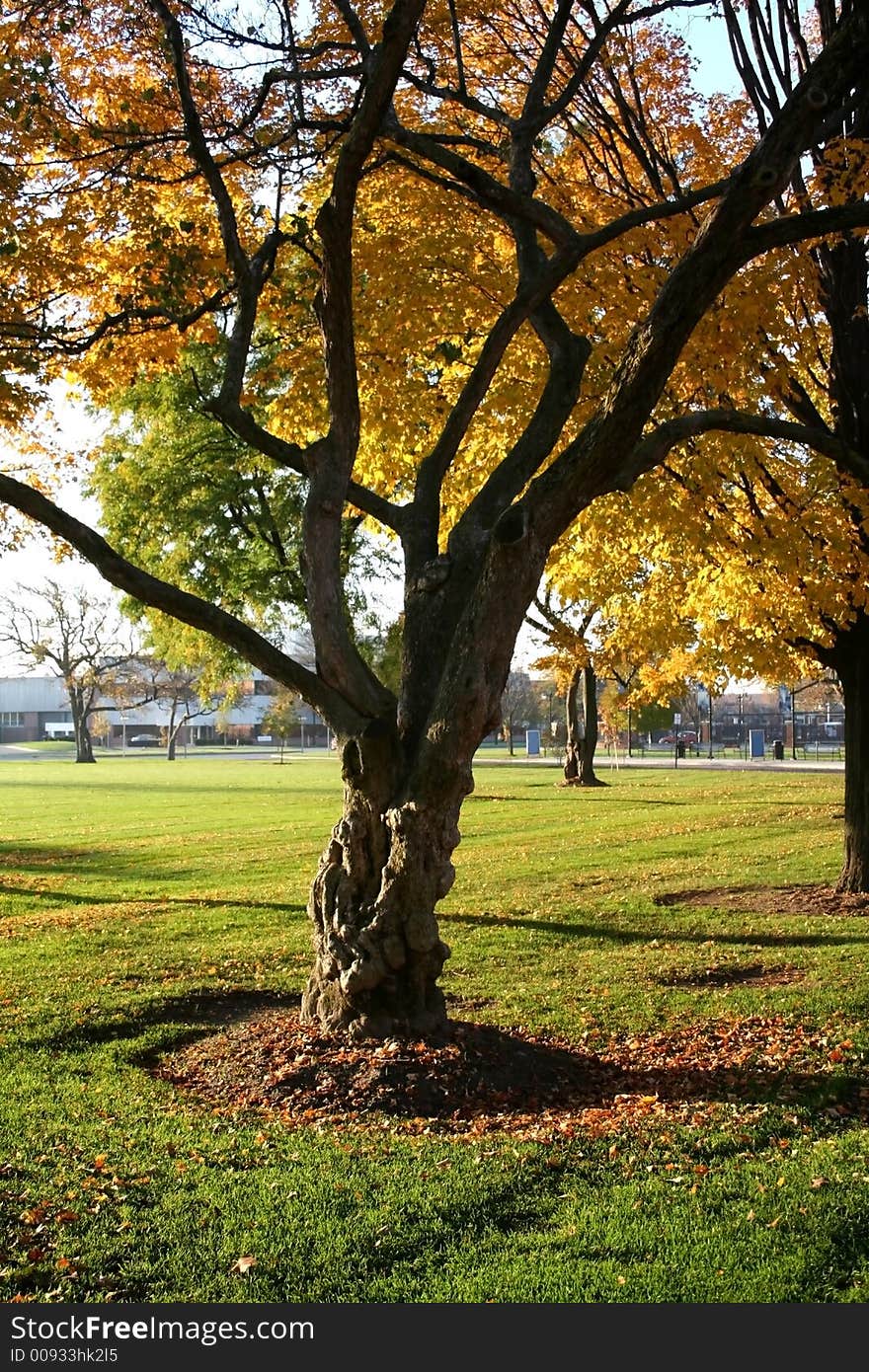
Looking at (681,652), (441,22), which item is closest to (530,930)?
(441,22)

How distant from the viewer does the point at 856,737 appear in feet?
45.4

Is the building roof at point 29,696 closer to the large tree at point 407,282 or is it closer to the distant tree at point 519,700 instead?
the distant tree at point 519,700

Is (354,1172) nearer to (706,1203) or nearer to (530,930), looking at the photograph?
(706,1203)

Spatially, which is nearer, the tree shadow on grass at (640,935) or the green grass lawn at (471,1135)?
the green grass lawn at (471,1135)

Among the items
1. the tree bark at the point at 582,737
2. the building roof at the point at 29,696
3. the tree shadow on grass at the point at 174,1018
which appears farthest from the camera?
the building roof at the point at 29,696

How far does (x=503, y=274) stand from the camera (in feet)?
36.7

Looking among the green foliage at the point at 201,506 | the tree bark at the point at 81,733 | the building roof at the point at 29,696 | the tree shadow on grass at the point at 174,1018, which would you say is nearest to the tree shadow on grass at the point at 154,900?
the tree shadow on grass at the point at 174,1018

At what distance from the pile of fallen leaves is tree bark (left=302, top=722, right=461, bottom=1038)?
8.8 inches

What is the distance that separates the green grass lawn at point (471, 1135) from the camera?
170 inches

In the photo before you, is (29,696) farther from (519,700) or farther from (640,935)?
(640,935)

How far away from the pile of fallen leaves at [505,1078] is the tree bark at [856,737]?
247 inches

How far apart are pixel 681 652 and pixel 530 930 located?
10969 millimetres

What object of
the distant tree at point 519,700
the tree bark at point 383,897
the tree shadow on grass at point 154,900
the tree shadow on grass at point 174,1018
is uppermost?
the distant tree at point 519,700

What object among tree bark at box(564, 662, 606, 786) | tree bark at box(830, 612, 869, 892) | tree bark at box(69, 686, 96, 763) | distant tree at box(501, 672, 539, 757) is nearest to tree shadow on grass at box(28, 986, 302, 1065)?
tree bark at box(830, 612, 869, 892)
